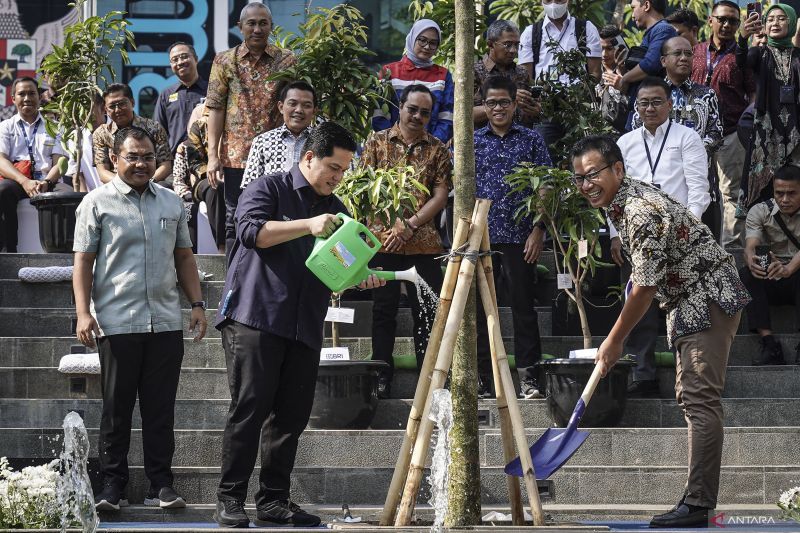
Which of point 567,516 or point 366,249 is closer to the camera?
point 366,249

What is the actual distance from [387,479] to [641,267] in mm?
2238

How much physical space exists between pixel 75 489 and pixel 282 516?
1.10 metres

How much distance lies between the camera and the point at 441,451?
6914 mm

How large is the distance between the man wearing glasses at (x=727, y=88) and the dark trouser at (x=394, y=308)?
3565 mm

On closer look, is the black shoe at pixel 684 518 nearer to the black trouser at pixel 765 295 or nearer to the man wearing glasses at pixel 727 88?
the black trouser at pixel 765 295

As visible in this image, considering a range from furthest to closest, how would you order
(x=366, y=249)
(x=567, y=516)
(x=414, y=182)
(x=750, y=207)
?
(x=750, y=207), (x=414, y=182), (x=567, y=516), (x=366, y=249)

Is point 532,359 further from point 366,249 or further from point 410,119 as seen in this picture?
point 366,249

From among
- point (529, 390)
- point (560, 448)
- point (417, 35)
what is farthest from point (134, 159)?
point (417, 35)

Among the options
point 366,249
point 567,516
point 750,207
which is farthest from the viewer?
point 750,207

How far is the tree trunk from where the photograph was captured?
22.8 ft

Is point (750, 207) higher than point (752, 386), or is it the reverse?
point (750, 207)

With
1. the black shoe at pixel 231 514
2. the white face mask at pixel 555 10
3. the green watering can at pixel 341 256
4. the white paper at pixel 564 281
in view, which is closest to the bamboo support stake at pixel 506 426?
the green watering can at pixel 341 256

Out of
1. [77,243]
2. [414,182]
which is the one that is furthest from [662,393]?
[77,243]

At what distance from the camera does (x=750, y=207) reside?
1143 centimetres
